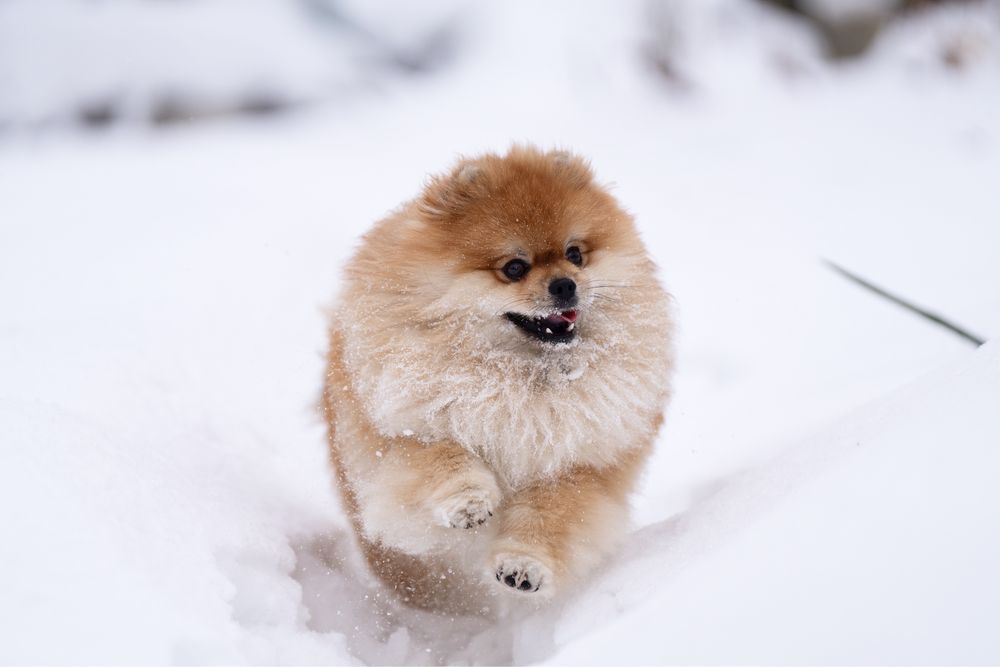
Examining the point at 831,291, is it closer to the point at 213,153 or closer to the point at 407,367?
the point at 407,367

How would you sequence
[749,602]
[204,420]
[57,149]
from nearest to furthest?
[749,602] < [204,420] < [57,149]

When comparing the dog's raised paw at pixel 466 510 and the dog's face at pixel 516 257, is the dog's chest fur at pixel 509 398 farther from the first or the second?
the dog's raised paw at pixel 466 510

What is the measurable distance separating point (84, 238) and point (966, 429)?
16.2ft

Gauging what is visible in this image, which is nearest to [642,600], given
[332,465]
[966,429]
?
[966,429]

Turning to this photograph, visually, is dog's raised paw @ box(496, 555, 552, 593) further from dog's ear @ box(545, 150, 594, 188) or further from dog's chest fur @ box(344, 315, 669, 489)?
dog's ear @ box(545, 150, 594, 188)

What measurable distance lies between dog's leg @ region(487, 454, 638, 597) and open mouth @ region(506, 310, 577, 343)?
0.41m

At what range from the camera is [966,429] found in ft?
6.30

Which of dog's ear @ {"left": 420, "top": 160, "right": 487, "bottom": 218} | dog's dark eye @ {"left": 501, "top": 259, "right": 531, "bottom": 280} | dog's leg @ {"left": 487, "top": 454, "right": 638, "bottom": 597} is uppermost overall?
dog's ear @ {"left": 420, "top": 160, "right": 487, "bottom": 218}

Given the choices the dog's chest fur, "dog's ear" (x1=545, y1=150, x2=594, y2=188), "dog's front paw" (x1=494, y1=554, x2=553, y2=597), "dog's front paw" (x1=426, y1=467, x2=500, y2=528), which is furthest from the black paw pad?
"dog's ear" (x1=545, y1=150, x2=594, y2=188)

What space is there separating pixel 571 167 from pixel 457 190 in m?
0.39

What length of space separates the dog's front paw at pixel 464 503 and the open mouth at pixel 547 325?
481 millimetres

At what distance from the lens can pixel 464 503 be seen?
2.29 meters

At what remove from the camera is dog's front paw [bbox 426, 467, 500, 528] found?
229 centimetres

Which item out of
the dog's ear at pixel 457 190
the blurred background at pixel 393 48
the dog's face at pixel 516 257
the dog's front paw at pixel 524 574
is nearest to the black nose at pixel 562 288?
the dog's face at pixel 516 257
